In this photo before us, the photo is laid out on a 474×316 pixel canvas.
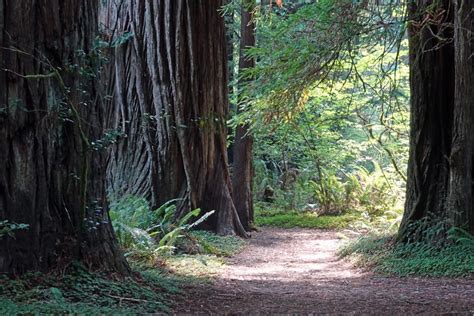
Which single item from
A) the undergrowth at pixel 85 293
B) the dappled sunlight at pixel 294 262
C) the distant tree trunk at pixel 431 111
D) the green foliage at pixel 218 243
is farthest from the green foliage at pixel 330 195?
the undergrowth at pixel 85 293

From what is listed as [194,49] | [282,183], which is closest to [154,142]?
[194,49]

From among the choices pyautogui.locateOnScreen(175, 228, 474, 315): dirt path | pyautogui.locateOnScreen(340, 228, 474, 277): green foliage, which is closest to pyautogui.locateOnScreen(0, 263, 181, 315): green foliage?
pyautogui.locateOnScreen(175, 228, 474, 315): dirt path

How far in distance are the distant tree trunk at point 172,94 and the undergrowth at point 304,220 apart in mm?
5171

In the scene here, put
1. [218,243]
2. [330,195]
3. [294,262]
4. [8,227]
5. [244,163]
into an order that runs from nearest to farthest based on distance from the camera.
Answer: [8,227] → [294,262] → [218,243] → [244,163] → [330,195]

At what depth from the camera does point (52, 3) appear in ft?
13.4

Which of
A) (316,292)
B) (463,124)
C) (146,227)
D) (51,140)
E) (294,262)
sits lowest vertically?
(294,262)

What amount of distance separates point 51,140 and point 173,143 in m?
5.86

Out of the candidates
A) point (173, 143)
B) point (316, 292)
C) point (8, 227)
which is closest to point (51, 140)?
point (8, 227)

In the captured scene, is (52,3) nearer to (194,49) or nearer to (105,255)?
(105,255)

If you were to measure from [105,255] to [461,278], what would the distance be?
162 inches

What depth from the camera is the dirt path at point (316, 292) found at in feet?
14.6

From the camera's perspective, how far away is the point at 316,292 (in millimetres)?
5621

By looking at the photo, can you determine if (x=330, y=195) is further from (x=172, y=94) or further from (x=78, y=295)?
(x=78, y=295)

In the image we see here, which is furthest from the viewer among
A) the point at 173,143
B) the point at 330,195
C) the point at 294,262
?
the point at 330,195
